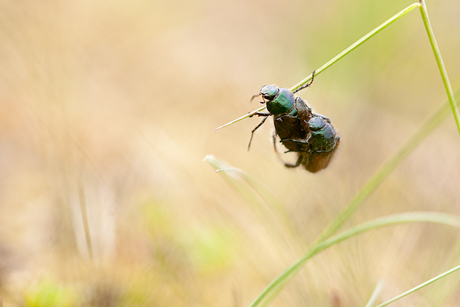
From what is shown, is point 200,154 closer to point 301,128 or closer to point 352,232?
point 301,128

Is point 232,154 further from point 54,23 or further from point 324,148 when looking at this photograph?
point 54,23

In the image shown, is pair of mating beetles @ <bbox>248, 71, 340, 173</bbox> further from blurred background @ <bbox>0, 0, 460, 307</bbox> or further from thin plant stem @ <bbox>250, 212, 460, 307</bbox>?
thin plant stem @ <bbox>250, 212, 460, 307</bbox>

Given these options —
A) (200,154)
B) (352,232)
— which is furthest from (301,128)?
(200,154)

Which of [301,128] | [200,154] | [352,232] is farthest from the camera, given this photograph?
[200,154]

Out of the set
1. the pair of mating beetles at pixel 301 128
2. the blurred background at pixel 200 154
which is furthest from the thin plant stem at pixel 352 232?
the pair of mating beetles at pixel 301 128

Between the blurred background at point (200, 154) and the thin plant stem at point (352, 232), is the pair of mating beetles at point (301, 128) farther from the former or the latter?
the thin plant stem at point (352, 232)

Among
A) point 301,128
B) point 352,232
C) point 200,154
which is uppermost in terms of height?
point 200,154
